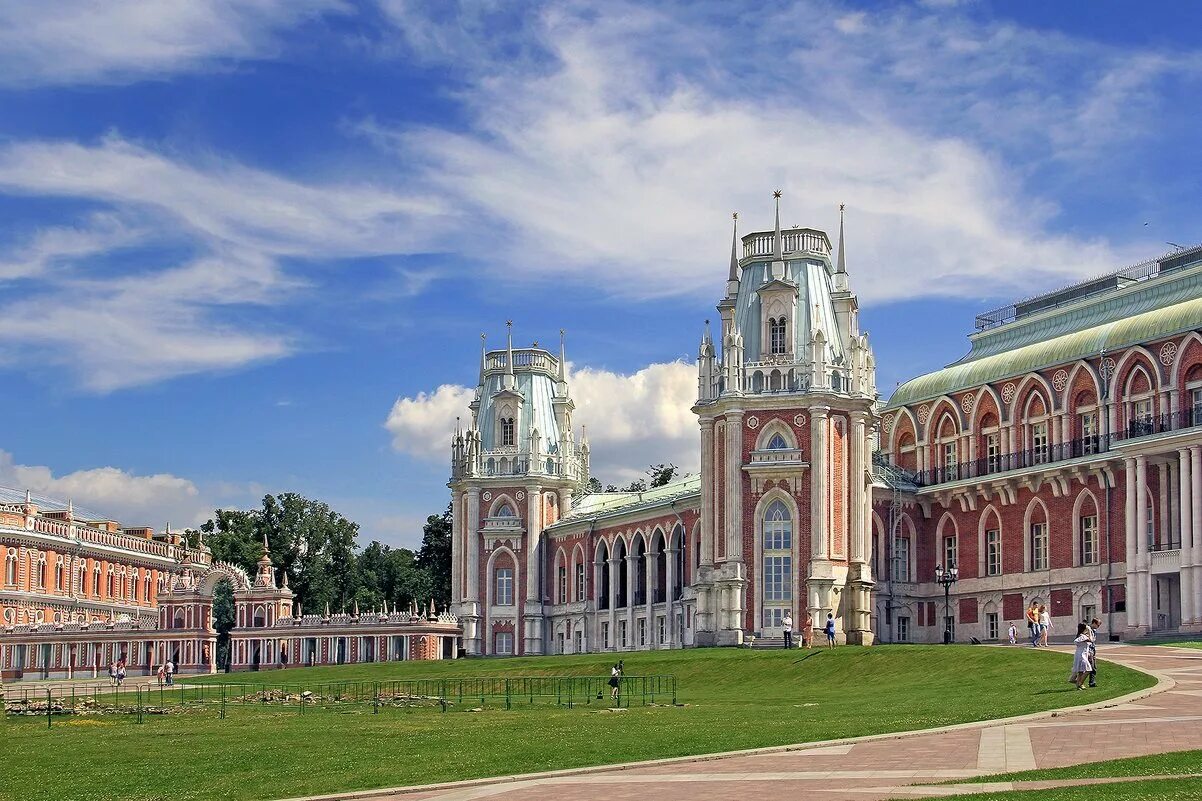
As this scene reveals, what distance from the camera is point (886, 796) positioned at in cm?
2055

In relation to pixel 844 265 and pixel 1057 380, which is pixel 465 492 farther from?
pixel 1057 380

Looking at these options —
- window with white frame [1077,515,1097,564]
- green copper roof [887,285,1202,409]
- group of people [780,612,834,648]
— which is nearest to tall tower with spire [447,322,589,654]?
green copper roof [887,285,1202,409]

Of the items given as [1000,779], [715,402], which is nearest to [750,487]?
[715,402]

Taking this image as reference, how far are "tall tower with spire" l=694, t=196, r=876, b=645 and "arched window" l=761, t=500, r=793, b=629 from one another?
4 centimetres

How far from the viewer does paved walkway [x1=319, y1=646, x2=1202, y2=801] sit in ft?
72.4

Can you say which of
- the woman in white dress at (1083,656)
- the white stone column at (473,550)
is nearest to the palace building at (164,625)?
the white stone column at (473,550)

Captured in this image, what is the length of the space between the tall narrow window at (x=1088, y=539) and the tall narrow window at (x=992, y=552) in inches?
226

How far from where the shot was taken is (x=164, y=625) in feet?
Answer: 322

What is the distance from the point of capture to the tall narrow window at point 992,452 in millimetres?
76062

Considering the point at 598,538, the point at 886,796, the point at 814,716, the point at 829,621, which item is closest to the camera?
the point at 886,796

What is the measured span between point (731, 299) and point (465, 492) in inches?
1151

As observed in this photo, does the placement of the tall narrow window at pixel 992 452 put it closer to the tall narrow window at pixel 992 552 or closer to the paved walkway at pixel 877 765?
the tall narrow window at pixel 992 552

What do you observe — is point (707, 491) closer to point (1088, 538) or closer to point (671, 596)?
point (671, 596)

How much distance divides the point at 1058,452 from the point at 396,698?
3476 cm
